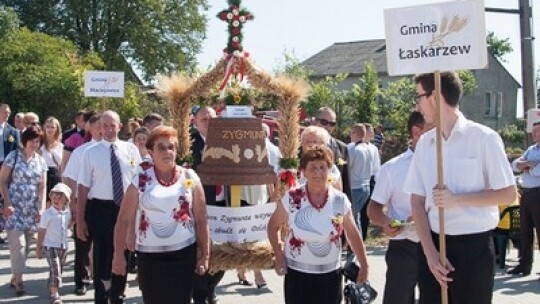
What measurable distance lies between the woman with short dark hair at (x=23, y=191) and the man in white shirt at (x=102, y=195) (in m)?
1.63

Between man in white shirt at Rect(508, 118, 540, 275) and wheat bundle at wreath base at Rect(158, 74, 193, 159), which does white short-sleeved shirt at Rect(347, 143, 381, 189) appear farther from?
wheat bundle at wreath base at Rect(158, 74, 193, 159)

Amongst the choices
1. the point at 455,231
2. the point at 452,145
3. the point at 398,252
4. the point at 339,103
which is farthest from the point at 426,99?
the point at 339,103

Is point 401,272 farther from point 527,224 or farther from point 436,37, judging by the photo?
point 527,224

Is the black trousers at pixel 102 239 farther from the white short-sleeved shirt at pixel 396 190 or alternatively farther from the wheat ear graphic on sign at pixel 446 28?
the wheat ear graphic on sign at pixel 446 28

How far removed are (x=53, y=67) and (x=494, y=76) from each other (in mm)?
39877

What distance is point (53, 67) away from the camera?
25.6 meters

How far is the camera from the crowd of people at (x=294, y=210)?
4.30 metres

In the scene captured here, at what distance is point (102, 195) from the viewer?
7.56 meters

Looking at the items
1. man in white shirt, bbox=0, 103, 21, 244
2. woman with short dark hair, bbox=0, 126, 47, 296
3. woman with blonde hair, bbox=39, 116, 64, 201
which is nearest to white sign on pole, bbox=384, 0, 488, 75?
woman with short dark hair, bbox=0, 126, 47, 296

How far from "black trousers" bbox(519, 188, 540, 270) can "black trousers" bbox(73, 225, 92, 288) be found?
5.57 m

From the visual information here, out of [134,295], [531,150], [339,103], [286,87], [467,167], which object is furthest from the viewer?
[339,103]

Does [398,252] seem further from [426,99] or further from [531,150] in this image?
[531,150]

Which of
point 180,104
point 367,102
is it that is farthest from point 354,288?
point 367,102

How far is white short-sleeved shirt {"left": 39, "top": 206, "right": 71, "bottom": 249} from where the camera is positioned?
27.5 ft
